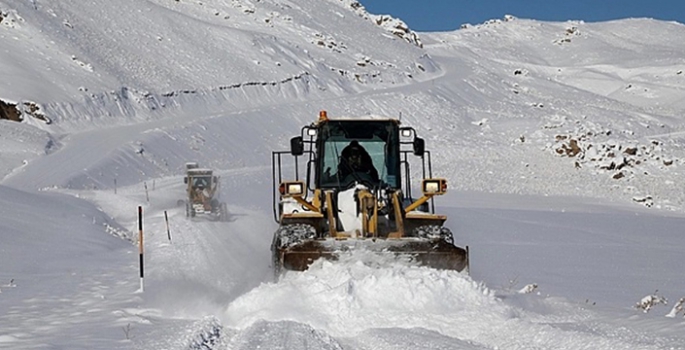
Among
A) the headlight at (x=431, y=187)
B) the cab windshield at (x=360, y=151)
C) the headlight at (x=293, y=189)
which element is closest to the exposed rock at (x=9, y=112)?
the cab windshield at (x=360, y=151)

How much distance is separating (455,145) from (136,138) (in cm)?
1777

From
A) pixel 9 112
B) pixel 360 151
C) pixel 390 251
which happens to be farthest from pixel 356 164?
pixel 9 112

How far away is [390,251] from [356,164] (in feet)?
8.90

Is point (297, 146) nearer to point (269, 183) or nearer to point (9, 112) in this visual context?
point (269, 183)

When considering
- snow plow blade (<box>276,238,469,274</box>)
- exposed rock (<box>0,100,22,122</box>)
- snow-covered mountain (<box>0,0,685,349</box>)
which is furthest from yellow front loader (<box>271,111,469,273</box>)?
exposed rock (<box>0,100,22,122</box>)

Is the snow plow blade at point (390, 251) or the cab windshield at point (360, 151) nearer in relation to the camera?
the snow plow blade at point (390, 251)

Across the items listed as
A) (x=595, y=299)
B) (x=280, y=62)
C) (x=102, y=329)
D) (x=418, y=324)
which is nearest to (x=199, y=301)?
(x=102, y=329)

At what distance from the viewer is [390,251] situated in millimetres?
11336

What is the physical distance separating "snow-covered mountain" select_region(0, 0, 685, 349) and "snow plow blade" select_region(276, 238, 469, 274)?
0.57 feet

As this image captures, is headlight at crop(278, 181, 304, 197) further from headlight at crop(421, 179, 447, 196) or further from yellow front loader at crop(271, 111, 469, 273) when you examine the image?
headlight at crop(421, 179, 447, 196)

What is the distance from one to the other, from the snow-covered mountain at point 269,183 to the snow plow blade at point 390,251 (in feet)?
0.57

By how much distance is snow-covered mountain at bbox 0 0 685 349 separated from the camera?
32.7 feet

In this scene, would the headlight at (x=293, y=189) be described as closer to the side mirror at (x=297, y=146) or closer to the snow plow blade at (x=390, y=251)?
the side mirror at (x=297, y=146)

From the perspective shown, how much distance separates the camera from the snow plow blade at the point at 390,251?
11.3 metres
